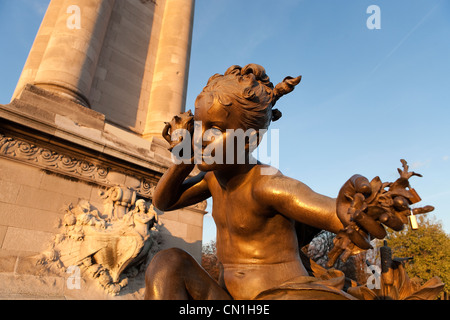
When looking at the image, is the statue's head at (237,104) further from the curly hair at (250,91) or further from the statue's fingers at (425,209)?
the statue's fingers at (425,209)

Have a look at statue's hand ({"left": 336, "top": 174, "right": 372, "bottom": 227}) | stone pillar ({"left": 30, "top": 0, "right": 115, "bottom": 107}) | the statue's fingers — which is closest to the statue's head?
statue's hand ({"left": 336, "top": 174, "right": 372, "bottom": 227})

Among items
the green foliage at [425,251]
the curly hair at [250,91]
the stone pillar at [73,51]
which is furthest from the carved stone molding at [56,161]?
the green foliage at [425,251]

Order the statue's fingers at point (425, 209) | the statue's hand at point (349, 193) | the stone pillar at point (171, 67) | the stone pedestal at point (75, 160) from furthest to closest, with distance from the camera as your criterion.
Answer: the stone pillar at point (171, 67), the stone pedestal at point (75, 160), the statue's hand at point (349, 193), the statue's fingers at point (425, 209)

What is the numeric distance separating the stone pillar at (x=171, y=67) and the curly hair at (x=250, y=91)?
23.6 feet

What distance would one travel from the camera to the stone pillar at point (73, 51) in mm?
6921

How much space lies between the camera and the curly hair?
6.15 feet

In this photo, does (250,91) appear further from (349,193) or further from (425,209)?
(425,209)

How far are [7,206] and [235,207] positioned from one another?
4.25 meters

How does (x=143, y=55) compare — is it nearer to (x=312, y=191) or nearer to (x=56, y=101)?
(x=56, y=101)

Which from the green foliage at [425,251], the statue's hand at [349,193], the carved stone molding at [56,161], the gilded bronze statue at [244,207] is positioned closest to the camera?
the statue's hand at [349,193]

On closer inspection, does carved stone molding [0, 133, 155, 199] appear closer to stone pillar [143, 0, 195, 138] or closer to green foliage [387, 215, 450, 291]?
stone pillar [143, 0, 195, 138]

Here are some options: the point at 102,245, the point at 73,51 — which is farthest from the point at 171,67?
the point at 102,245
